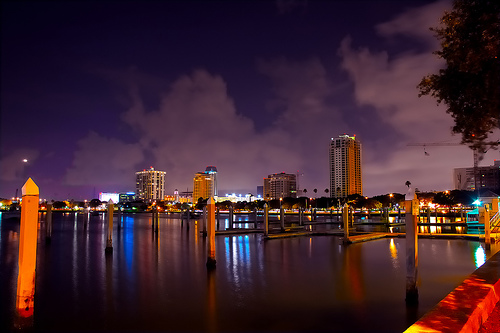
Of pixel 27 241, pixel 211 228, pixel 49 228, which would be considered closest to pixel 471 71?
pixel 27 241

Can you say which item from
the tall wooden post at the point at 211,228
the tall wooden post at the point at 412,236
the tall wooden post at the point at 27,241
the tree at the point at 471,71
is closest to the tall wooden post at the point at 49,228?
the tall wooden post at the point at 211,228

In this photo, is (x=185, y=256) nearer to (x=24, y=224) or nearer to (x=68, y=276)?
(x=68, y=276)

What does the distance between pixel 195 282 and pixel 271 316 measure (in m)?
6.24

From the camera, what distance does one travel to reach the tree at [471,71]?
7.88 m

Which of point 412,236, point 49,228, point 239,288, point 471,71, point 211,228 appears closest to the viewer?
point 471,71

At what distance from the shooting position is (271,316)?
11.3 metres

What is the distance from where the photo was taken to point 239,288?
15172 millimetres

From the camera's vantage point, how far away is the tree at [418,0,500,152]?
7.88m

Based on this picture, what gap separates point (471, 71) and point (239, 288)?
1143 centimetres

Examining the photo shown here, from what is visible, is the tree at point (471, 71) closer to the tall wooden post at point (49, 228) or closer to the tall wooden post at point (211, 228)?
the tall wooden post at point (211, 228)

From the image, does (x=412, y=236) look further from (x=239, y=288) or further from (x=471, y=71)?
(x=239, y=288)

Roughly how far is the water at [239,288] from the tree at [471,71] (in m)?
6.06

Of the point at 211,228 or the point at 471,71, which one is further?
the point at 211,228

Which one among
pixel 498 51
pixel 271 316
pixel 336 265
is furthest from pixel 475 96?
pixel 336 265
